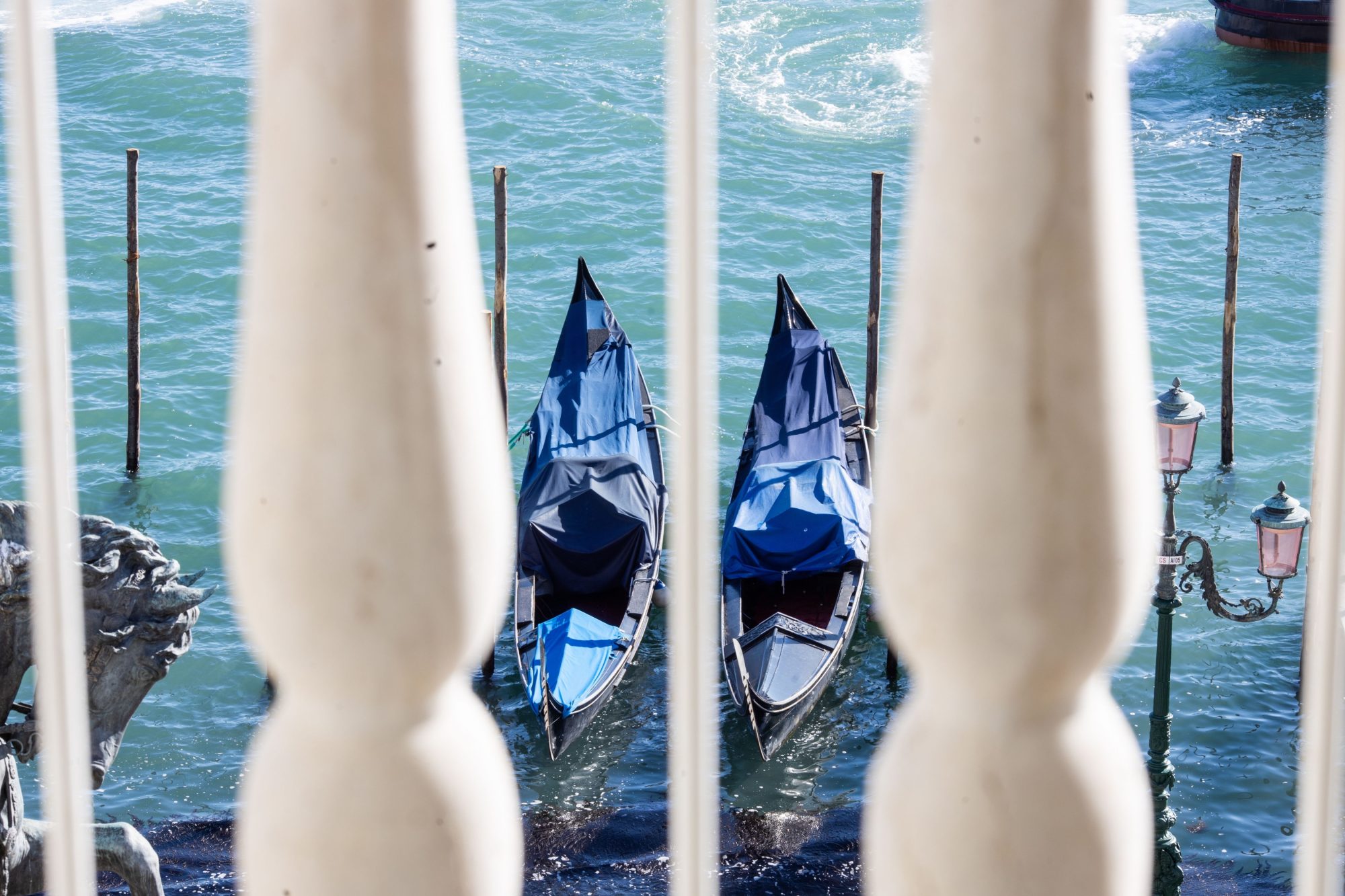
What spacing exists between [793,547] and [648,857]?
237 centimetres

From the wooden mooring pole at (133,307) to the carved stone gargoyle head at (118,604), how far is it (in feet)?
27.9

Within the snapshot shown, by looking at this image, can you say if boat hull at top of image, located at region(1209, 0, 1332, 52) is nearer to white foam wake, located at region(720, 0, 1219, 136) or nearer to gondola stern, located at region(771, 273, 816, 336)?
white foam wake, located at region(720, 0, 1219, 136)

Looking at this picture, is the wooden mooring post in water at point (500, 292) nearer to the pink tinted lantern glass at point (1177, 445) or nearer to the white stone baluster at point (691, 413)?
the pink tinted lantern glass at point (1177, 445)

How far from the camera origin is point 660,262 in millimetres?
20141

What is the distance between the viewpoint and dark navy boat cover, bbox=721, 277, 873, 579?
10914mm

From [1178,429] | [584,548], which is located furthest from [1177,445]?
[584,548]

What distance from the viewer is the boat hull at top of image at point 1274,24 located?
2519 cm

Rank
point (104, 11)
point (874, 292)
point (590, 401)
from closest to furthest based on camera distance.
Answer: point (590, 401) → point (874, 292) → point (104, 11)

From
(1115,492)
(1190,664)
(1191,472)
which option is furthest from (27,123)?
(1191,472)

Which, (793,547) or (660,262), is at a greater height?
(660,262)

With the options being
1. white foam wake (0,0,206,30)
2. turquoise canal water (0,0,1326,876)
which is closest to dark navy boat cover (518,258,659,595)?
turquoise canal water (0,0,1326,876)

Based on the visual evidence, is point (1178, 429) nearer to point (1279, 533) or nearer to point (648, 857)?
point (1279, 533)

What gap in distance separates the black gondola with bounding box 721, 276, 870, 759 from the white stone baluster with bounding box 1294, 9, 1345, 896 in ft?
30.9

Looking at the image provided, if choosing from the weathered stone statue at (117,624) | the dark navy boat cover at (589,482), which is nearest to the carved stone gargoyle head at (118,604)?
the weathered stone statue at (117,624)
